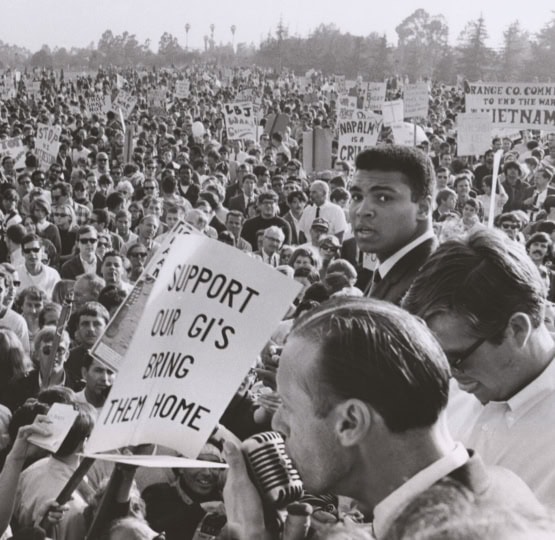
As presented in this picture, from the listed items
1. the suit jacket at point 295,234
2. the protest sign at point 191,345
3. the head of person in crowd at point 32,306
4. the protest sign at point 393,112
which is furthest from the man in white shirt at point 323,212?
the protest sign at point 191,345

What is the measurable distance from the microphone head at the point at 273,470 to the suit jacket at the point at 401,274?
1.42 meters

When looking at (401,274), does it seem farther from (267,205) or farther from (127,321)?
(267,205)

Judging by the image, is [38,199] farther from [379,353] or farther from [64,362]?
[379,353]

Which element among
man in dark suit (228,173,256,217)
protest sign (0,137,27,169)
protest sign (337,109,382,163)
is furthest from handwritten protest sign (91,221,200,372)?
protest sign (0,137,27,169)

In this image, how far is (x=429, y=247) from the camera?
11.3 feet

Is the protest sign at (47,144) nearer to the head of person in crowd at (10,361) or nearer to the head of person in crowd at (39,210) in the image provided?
the head of person in crowd at (39,210)

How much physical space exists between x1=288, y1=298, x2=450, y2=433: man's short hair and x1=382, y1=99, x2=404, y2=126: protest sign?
53.0 ft

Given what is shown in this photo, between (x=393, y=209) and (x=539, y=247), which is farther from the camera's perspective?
(x=539, y=247)

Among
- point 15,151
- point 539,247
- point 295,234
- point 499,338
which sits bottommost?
point 295,234

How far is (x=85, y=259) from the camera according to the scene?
355 inches

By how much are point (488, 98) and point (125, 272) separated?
5850 mm

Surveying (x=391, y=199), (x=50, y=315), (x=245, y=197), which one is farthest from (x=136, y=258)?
(x=391, y=199)

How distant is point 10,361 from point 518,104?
319 inches

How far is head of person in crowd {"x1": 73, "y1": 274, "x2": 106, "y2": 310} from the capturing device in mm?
7363
